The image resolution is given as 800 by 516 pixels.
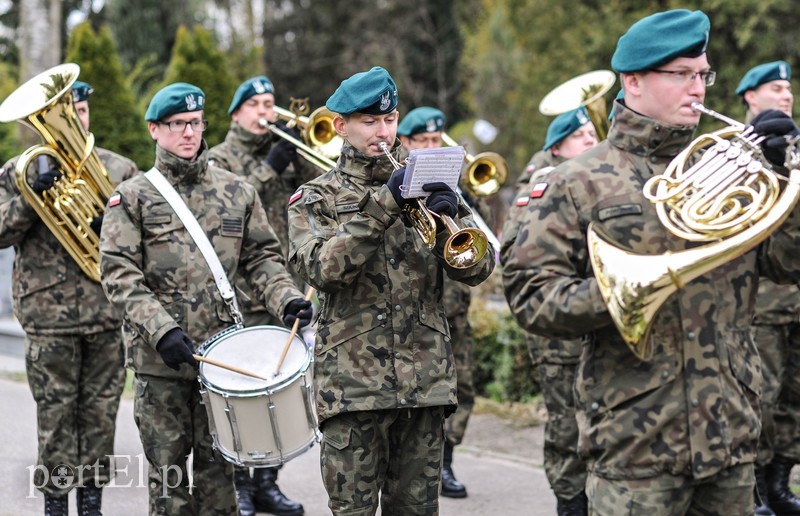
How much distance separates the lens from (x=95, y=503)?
600 cm

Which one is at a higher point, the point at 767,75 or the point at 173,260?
the point at 767,75

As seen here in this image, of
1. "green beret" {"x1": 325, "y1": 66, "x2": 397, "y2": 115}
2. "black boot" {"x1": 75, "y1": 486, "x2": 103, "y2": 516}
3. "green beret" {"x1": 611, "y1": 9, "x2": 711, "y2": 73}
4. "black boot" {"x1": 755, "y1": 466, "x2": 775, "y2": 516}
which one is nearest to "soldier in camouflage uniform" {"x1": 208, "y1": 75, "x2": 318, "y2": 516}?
"black boot" {"x1": 75, "y1": 486, "x2": 103, "y2": 516}

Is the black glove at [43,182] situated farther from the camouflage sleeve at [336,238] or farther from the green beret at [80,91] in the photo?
the camouflage sleeve at [336,238]

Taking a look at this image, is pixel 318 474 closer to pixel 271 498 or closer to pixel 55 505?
pixel 271 498

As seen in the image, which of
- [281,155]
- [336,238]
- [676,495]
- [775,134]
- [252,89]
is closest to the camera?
[676,495]

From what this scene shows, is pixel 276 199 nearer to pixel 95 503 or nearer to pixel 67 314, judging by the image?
pixel 67 314

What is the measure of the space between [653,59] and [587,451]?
1.21 m

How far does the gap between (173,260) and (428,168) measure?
65.4 inches

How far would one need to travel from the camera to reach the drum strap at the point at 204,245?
16.2 feet

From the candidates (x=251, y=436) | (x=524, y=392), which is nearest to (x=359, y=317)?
(x=251, y=436)

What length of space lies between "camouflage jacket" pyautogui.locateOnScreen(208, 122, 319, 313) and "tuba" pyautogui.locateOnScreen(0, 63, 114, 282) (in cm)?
97

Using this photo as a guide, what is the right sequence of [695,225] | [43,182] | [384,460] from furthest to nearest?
[43,182] < [384,460] < [695,225]

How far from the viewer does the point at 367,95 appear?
4129 mm

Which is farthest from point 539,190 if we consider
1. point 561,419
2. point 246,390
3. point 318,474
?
point 318,474
